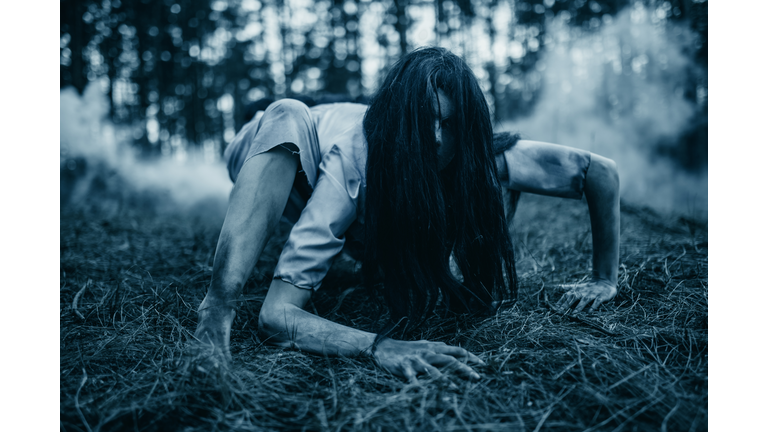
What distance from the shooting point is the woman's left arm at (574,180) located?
4.39ft

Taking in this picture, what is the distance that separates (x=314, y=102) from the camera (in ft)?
6.68

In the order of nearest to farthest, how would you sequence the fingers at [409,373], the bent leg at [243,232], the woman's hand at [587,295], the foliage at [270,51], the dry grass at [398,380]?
the dry grass at [398,380] → the fingers at [409,373] → the bent leg at [243,232] → the woman's hand at [587,295] → the foliage at [270,51]

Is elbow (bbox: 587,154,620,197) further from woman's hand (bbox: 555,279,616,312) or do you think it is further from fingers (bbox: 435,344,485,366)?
fingers (bbox: 435,344,485,366)

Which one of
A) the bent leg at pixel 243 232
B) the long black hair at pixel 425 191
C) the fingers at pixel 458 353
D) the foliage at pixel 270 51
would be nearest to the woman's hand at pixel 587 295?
the long black hair at pixel 425 191

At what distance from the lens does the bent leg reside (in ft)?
3.53

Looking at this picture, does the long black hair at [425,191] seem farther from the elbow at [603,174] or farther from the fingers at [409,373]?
the elbow at [603,174]

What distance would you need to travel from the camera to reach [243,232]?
1.13m

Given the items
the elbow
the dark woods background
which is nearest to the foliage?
the dark woods background

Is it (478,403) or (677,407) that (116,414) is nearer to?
(478,403)

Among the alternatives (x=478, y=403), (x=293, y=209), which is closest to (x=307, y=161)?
(x=293, y=209)

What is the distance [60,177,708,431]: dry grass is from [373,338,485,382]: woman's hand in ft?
0.08

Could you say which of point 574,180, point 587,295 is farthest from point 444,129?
point 587,295

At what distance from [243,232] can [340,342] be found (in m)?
0.41
